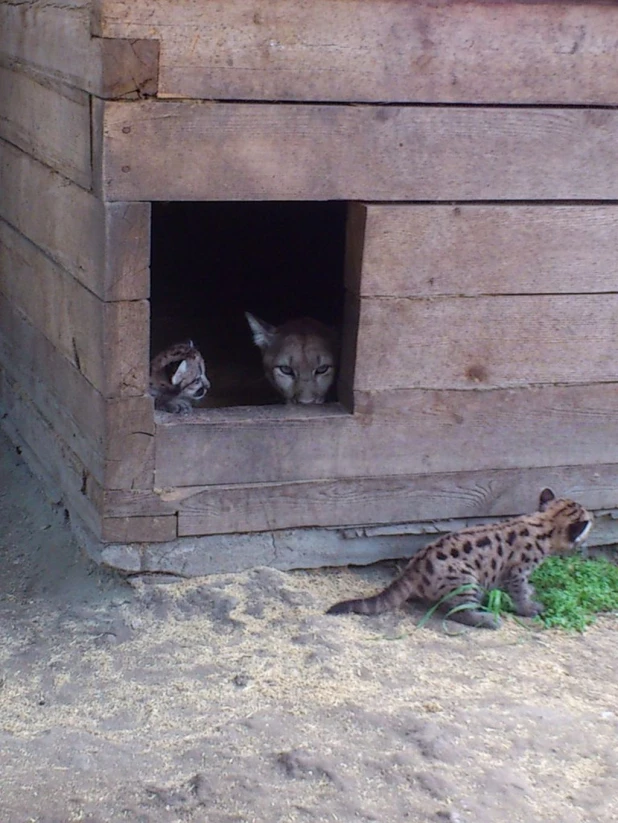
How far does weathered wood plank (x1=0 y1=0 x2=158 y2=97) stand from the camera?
4.27 metres

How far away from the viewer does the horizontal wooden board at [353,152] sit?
14.4 feet

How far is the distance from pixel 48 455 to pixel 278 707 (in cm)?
223

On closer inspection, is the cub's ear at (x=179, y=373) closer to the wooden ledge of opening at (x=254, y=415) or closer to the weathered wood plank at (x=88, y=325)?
the wooden ledge of opening at (x=254, y=415)

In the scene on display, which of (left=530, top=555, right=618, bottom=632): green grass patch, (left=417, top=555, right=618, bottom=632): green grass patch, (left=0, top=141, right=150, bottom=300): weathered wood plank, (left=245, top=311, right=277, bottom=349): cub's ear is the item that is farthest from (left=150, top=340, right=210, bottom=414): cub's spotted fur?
(left=530, top=555, right=618, bottom=632): green grass patch

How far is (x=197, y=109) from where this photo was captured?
14.4 ft

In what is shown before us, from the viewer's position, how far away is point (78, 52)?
4.56 metres

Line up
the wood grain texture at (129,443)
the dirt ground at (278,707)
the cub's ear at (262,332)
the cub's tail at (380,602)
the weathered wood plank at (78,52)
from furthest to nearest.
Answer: the cub's ear at (262,332) < the cub's tail at (380,602) < the wood grain texture at (129,443) < the weathered wood plank at (78,52) < the dirt ground at (278,707)

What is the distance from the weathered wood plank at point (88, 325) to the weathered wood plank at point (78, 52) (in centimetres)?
87


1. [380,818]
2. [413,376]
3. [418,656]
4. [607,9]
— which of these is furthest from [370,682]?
[607,9]

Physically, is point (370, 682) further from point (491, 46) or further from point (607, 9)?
point (607, 9)

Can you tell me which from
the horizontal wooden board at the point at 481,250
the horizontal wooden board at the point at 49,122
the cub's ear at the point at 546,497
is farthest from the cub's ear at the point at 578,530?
the horizontal wooden board at the point at 49,122

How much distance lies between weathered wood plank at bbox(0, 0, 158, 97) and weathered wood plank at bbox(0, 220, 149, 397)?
2.85 ft

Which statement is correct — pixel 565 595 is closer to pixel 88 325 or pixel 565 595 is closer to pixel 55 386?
pixel 88 325

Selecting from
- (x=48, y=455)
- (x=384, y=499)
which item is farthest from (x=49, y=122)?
(x=384, y=499)
